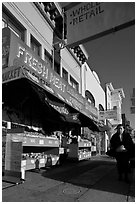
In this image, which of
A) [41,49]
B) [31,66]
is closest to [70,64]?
[41,49]

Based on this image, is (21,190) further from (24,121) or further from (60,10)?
(60,10)

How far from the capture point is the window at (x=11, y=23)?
8461 millimetres

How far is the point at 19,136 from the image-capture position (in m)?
6.18

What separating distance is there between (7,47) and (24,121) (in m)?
3.69

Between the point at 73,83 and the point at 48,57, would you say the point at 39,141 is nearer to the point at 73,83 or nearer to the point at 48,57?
the point at 48,57

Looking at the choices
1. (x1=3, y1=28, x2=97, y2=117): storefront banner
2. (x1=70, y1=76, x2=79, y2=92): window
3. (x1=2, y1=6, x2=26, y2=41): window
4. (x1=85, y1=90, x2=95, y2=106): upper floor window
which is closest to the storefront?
(x1=3, y1=28, x2=97, y2=117): storefront banner

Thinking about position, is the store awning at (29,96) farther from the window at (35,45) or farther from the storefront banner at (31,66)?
the window at (35,45)

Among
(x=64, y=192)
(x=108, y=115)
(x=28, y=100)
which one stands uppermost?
(x=28, y=100)

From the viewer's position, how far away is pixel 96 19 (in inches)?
276

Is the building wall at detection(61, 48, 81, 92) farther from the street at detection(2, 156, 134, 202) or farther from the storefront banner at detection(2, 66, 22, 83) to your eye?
the street at detection(2, 156, 134, 202)

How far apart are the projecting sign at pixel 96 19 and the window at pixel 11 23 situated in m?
2.58

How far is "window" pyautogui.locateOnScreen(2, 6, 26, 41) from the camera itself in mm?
8461

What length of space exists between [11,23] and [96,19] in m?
4.06

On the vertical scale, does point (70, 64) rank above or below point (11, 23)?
below
